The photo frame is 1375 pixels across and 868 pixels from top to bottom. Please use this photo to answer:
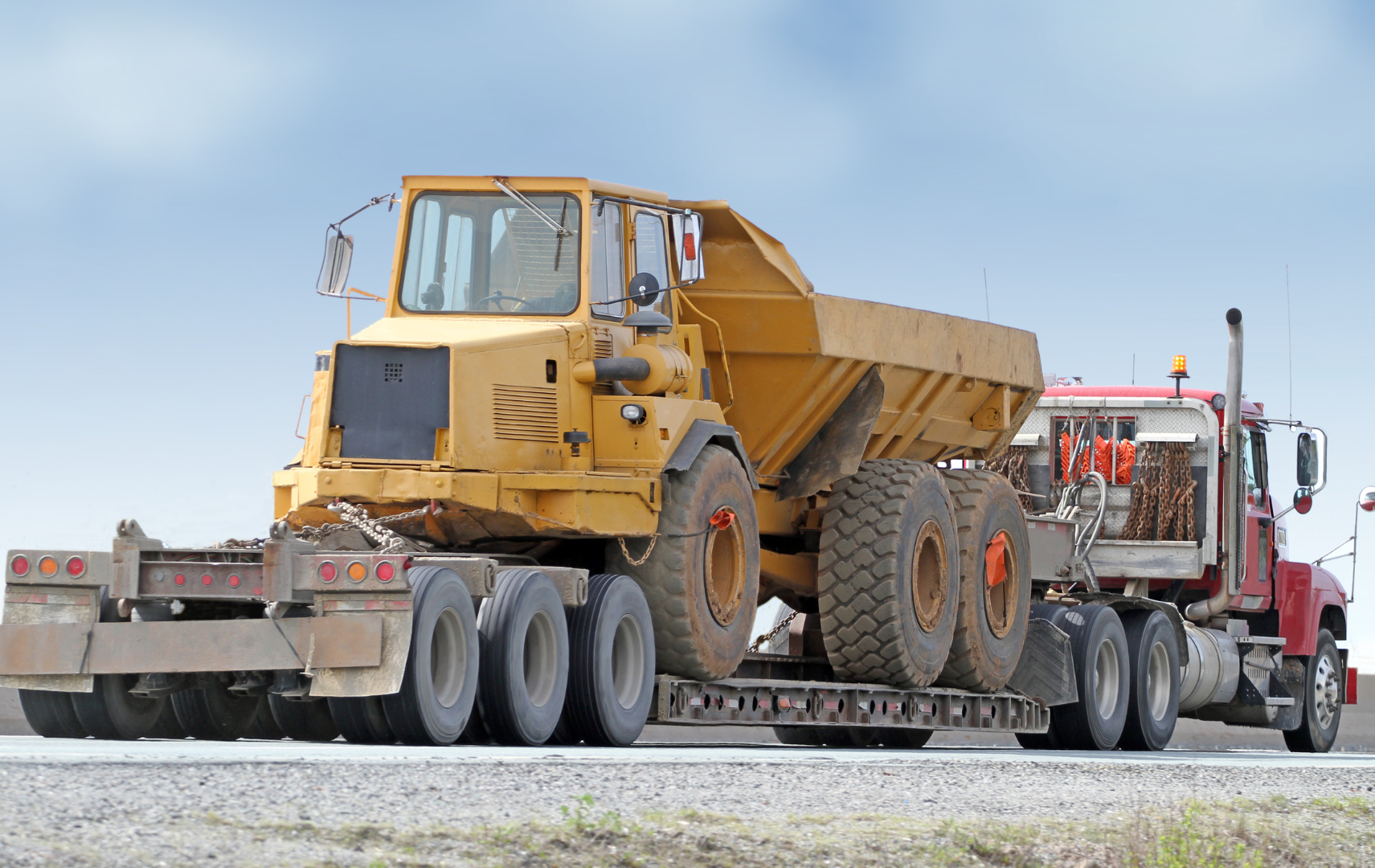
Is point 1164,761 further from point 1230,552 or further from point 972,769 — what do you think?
point 1230,552

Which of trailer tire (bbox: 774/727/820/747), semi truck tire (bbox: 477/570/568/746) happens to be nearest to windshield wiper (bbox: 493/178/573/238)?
semi truck tire (bbox: 477/570/568/746)

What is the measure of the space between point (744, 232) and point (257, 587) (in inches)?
A: 192

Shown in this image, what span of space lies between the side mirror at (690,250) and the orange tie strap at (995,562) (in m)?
4.51

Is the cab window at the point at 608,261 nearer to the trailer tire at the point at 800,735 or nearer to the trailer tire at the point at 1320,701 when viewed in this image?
the trailer tire at the point at 800,735

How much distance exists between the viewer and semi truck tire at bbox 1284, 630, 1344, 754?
805 inches

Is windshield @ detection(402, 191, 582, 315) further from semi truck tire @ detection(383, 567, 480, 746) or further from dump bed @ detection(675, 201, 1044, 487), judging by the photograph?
semi truck tire @ detection(383, 567, 480, 746)

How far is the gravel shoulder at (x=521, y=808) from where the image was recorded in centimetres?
584

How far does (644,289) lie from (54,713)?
14.3 ft

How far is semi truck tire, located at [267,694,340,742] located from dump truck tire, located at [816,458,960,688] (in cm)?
414

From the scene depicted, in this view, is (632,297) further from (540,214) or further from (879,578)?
(879,578)

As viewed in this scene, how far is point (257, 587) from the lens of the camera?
10.1m

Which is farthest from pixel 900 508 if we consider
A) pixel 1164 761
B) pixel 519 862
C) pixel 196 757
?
pixel 519 862

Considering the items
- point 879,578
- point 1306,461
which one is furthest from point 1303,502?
point 879,578

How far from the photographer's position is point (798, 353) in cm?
1350
